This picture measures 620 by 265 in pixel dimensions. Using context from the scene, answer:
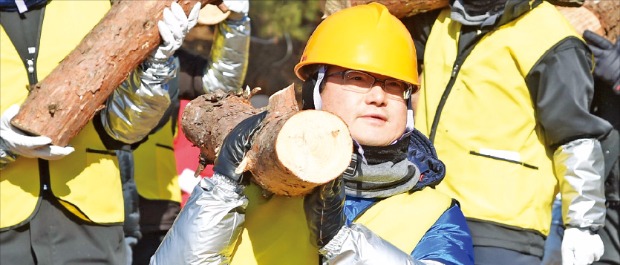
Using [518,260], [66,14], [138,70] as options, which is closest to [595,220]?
[518,260]

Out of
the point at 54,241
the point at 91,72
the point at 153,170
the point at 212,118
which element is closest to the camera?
the point at 212,118

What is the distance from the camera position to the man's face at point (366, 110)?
3494mm

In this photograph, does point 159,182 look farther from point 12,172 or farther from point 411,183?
point 411,183

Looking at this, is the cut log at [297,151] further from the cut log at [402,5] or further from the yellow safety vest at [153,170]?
the yellow safety vest at [153,170]

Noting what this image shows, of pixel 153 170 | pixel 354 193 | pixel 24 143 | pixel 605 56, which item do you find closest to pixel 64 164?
pixel 24 143

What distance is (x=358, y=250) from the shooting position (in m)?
3.23

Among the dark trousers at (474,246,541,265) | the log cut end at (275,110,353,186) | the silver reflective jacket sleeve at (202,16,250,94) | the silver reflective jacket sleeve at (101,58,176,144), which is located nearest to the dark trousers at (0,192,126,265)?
the silver reflective jacket sleeve at (101,58,176,144)

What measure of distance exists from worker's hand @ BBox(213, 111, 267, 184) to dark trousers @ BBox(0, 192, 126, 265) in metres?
1.63

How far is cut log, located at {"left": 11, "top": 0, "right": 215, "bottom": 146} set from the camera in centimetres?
449

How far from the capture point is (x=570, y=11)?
5879mm

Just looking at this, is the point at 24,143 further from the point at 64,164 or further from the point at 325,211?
the point at 325,211

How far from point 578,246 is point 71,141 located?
7.30 feet

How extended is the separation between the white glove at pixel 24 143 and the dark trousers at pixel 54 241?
0.83 feet

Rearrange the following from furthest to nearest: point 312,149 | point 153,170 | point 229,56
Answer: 1. point 153,170
2. point 229,56
3. point 312,149
